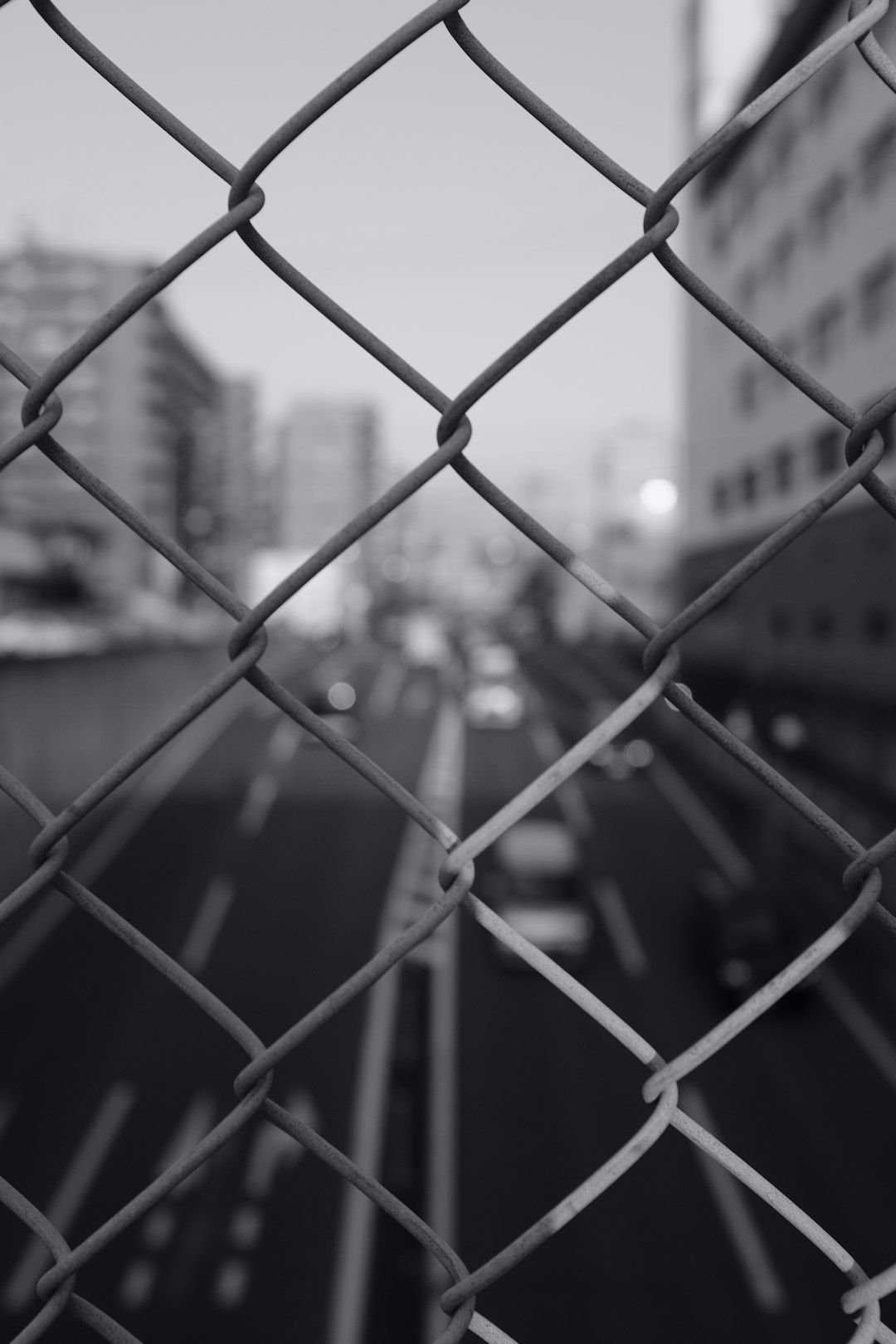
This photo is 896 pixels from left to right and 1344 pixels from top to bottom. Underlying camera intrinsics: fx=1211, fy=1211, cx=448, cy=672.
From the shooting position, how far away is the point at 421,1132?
12367 mm

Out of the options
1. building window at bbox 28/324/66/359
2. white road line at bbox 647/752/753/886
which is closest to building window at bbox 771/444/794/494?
white road line at bbox 647/752/753/886

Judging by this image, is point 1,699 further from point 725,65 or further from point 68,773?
point 725,65

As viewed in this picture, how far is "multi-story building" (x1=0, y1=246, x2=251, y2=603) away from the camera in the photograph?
31531mm

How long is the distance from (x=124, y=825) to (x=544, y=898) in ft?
39.2

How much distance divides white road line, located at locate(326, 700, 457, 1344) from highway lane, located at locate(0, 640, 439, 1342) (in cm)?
14

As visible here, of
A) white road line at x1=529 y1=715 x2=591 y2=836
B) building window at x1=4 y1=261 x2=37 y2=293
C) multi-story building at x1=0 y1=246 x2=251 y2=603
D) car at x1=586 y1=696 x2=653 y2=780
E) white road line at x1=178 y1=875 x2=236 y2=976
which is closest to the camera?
white road line at x1=178 y1=875 x2=236 y2=976

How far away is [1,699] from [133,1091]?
8511 millimetres

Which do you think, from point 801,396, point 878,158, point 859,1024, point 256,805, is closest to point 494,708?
point 256,805

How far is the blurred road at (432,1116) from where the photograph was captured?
31.4 feet

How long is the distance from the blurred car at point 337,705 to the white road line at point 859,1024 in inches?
692

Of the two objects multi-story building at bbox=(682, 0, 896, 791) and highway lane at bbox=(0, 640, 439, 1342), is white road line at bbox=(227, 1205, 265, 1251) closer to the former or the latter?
highway lane at bbox=(0, 640, 439, 1342)

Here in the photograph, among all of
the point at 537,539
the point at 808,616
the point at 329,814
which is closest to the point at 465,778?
the point at 329,814

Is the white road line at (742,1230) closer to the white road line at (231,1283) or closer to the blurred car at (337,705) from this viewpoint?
the white road line at (231,1283)

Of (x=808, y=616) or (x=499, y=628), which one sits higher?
(x=499, y=628)
